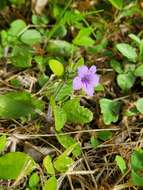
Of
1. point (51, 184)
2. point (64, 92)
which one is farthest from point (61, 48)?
point (51, 184)

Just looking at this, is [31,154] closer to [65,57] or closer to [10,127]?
[10,127]

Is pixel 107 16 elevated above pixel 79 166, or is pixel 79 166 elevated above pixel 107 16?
pixel 107 16

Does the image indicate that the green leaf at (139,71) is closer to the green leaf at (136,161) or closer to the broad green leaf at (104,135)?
the broad green leaf at (104,135)

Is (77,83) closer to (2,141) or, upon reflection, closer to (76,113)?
(76,113)

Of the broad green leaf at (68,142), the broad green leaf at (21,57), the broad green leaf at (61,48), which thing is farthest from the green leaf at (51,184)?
the broad green leaf at (61,48)

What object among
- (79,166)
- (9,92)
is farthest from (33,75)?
(79,166)

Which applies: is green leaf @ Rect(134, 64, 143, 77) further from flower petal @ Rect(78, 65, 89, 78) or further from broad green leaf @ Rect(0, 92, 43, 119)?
broad green leaf @ Rect(0, 92, 43, 119)

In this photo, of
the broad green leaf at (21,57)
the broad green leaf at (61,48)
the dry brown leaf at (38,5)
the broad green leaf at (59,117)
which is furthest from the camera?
the dry brown leaf at (38,5)
